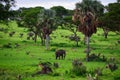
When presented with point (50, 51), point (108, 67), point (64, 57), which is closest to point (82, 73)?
point (108, 67)

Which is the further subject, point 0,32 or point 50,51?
point 0,32

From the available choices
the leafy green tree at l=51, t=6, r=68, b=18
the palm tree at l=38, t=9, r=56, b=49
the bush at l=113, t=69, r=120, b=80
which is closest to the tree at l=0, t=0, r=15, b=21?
the bush at l=113, t=69, r=120, b=80

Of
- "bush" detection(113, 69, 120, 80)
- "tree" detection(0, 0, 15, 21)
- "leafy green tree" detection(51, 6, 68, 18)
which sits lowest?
"bush" detection(113, 69, 120, 80)

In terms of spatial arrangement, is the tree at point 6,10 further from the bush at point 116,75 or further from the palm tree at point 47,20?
the palm tree at point 47,20

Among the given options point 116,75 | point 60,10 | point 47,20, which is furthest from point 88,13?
point 60,10

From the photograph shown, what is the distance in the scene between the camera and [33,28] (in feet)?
244

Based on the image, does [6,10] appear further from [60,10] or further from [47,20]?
[60,10]

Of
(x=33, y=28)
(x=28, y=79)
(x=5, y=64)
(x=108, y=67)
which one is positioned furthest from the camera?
(x=33, y=28)

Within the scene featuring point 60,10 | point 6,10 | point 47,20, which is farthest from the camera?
point 60,10

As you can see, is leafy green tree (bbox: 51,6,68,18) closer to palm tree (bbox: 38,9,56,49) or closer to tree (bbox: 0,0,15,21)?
palm tree (bbox: 38,9,56,49)

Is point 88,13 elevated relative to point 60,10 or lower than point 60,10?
lower

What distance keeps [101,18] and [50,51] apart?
1018cm

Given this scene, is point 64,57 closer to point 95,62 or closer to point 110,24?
point 95,62

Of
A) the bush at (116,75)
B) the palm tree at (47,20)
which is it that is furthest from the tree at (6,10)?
the palm tree at (47,20)
